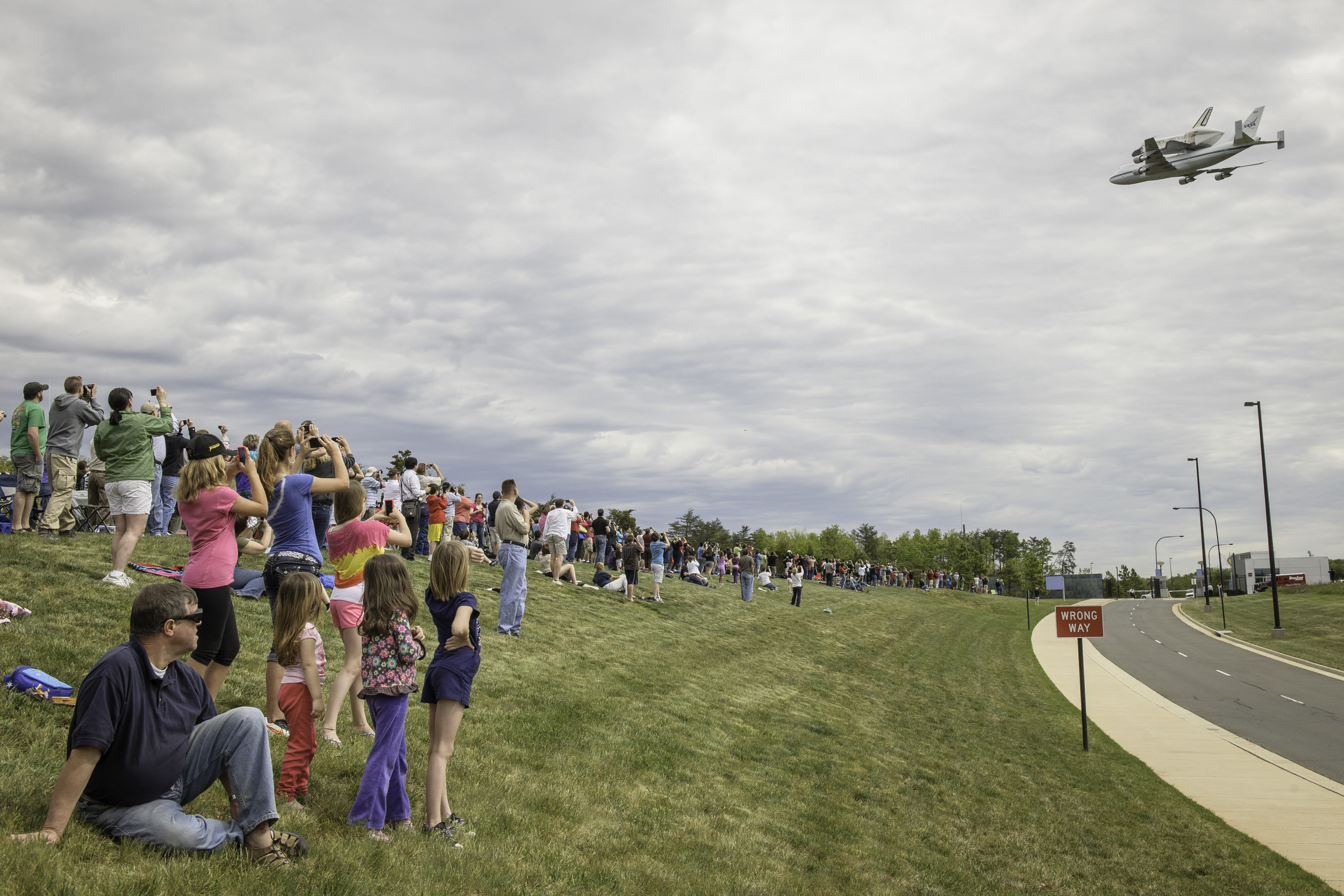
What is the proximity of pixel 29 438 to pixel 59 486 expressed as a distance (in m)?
1.08

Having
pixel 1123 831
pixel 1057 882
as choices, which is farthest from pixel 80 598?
pixel 1123 831

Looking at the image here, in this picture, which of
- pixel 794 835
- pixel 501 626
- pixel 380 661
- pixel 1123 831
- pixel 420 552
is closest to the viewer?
pixel 380 661

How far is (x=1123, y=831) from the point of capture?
11.5m

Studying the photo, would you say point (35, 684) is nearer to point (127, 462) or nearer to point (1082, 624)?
point (127, 462)

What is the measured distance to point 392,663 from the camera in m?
5.48

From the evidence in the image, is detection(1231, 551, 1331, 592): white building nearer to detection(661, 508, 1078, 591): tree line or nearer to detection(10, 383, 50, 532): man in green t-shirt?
detection(661, 508, 1078, 591): tree line

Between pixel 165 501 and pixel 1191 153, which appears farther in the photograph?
pixel 1191 153

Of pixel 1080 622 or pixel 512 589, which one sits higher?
pixel 512 589

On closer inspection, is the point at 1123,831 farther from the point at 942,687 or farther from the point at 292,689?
the point at 942,687

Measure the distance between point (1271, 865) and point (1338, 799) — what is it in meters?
4.85

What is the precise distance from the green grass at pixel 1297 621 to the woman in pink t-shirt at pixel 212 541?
130ft

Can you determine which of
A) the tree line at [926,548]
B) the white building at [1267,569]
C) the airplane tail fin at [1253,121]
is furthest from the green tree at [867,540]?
the airplane tail fin at [1253,121]

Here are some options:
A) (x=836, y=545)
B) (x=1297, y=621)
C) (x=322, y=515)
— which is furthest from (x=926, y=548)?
(x=322, y=515)

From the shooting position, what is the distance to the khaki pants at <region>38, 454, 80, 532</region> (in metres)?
12.5
